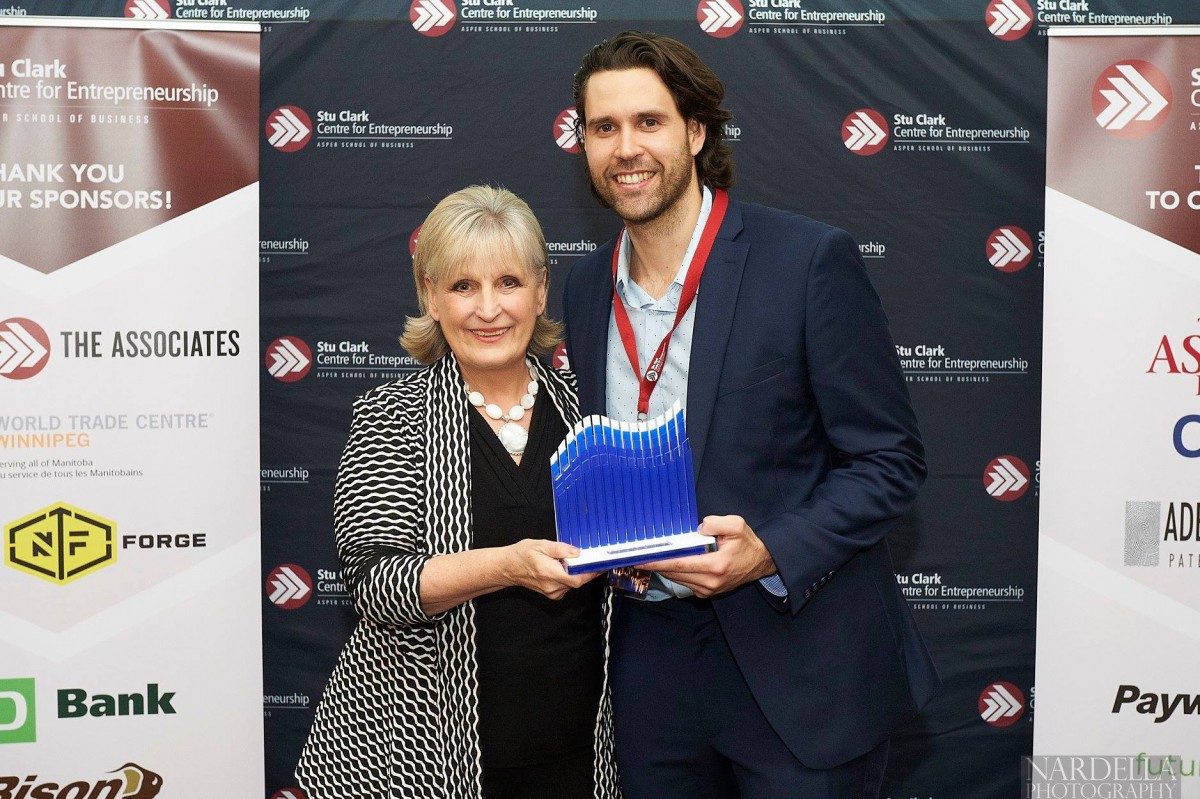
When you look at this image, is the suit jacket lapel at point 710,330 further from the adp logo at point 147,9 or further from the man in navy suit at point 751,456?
the adp logo at point 147,9

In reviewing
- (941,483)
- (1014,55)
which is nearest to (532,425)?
(941,483)

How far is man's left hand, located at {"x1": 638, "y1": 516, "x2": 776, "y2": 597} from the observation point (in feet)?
5.81

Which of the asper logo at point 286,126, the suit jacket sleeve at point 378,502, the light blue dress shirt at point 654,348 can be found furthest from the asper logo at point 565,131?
the suit jacket sleeve at point 378,502

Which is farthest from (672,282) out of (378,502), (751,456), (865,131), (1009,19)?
(1009,19)

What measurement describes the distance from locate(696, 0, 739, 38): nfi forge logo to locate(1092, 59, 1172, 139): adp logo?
1.23m

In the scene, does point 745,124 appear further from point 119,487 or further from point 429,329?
point 119,487

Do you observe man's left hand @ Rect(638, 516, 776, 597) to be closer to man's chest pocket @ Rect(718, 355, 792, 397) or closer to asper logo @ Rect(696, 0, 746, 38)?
man's chest pocket @ Rect(718, 355, 792, 397)

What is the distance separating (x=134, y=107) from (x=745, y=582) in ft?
8.91

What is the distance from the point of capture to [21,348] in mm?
3441

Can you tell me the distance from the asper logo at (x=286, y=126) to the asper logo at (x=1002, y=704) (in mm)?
3245

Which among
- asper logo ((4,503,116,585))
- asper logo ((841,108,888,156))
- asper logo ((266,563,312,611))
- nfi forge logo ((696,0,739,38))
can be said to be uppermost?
nfi forge logo ((696,0,739,38))

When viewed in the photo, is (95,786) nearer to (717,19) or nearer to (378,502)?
(378,502)

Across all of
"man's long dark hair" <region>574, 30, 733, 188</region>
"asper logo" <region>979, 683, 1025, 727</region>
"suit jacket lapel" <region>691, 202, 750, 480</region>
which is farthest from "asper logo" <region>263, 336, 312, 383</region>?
"asper logo" <region>979, 683, 1025, 727</region>

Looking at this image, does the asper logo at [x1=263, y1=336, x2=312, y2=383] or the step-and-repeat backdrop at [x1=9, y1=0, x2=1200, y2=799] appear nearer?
the step-and-repeat backdrop at [x1=9, y1=0, x2=1200, y2=799]
